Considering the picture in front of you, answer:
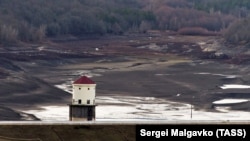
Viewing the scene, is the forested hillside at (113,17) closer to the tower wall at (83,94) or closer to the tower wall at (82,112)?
the tower wall at (82,112)

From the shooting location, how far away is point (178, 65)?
74.4 metres

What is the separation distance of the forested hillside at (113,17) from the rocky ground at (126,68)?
6.80ft

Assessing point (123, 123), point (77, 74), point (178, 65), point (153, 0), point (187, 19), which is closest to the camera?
point (123, 123)

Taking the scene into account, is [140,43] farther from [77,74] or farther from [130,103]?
[130,103]

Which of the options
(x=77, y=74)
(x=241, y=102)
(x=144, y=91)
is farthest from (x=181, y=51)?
(x=241, y=102)

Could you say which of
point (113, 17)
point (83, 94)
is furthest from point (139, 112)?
point (113, 17)

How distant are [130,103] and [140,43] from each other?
47.6 metres

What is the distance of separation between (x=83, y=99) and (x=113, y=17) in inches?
3509

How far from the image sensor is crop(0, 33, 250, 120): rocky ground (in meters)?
51.1

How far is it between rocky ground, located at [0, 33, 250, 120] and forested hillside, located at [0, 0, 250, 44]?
6.80 ft

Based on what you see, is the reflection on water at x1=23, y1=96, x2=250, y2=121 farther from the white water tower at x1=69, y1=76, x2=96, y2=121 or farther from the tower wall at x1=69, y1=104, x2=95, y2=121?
the white water tower at x1=69, y1=76, x2=96, y2=121

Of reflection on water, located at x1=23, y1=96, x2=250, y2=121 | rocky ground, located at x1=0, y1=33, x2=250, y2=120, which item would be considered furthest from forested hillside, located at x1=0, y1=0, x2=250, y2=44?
reflection on water, located at x1=23, y1=96, x2=250, y2=121

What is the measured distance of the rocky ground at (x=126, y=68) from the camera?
51.1 meters

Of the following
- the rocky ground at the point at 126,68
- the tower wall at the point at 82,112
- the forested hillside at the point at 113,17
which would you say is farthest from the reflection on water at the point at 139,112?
the forested hillside at the point at 113,17
